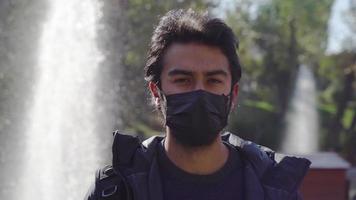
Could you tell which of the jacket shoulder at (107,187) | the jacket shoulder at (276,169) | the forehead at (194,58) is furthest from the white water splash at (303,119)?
the jacket shoulder at (107,187)

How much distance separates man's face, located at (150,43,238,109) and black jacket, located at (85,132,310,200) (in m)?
0.18

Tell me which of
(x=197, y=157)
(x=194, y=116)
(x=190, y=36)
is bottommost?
(x=197, y=157)

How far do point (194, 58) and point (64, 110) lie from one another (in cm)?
706

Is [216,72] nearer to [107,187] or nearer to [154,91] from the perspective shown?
[154,91]

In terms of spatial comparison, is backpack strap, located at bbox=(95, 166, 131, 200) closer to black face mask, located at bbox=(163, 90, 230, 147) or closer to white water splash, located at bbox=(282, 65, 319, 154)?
black face mask, located at bbox=(163, 90, 230, 147)

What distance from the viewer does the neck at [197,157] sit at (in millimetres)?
2080

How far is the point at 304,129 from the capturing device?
1061 inches

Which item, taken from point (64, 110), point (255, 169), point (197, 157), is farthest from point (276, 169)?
point (64, 110)

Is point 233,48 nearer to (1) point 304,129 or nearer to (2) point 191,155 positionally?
(2) point 191,155

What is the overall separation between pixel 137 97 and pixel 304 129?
54.6 ft

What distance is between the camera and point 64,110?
9016 mm

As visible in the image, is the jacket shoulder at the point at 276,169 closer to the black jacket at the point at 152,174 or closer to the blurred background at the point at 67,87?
the black jacket at the point at 152,174

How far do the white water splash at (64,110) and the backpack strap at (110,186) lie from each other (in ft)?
18.8

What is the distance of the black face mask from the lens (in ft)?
6.76
